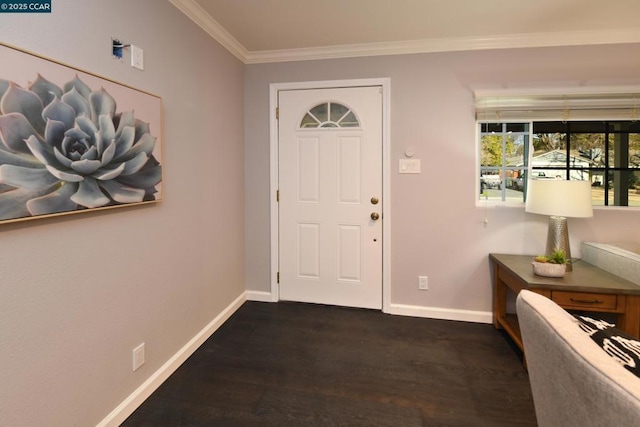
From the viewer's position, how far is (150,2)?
178 centimetres

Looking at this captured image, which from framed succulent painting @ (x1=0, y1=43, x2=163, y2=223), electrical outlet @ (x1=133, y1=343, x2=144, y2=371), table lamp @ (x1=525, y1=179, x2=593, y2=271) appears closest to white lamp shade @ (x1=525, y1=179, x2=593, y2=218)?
table lamp @ (x1=525, y1=179, x2=593, y2=271)

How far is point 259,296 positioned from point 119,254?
1.72m

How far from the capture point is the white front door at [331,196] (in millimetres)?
2863

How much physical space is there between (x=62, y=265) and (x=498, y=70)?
126 inches

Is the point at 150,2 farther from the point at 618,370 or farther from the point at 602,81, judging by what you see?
the point at 602,81

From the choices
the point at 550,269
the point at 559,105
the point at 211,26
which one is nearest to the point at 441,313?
the point at 550,269

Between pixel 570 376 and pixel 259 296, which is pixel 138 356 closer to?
pixel 259 296

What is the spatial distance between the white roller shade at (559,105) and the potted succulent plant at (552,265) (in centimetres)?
114

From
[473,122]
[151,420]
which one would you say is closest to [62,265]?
[151,420]

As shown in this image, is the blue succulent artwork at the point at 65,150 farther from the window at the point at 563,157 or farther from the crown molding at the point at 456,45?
the window at the point at 563,157

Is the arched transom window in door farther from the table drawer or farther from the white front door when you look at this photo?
the table drawer

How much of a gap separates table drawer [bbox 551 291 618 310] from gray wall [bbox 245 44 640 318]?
719mm

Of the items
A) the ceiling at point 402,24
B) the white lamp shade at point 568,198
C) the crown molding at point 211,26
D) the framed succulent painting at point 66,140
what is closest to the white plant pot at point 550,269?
the white lamp shade at point 568,198

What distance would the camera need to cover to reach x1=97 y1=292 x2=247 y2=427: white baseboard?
160 centimetres
